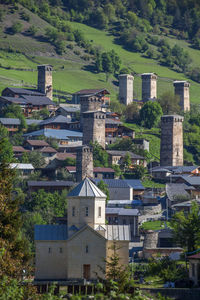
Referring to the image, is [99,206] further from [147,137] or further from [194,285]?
[147,137]

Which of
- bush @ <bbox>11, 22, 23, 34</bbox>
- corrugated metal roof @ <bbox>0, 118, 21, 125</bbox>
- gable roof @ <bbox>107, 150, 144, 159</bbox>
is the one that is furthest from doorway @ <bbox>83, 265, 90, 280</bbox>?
bush @ <bbox>11, 22, 23, 34</bbox>

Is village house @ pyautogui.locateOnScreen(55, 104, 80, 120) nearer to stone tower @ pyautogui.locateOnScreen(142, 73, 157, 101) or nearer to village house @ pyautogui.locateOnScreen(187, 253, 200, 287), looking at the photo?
stone tower @ pyautogui.locateOnScreen(142, 73, 157, 101)

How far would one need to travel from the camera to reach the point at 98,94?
461ft

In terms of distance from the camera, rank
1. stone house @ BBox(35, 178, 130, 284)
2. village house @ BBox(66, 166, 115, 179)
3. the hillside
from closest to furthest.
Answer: stone house @ BBox(35, 178, 130, 284)
village house @ BBox(66, 166, 115, 179)
the hillside

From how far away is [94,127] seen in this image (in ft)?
393

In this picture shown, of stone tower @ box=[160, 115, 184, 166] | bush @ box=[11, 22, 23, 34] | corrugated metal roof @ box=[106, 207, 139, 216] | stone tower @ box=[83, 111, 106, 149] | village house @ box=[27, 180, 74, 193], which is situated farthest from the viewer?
bush @ box=[11, 22, 23, 34]

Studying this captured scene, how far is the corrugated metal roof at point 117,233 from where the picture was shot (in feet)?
213

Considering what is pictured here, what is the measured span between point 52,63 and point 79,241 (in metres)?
115

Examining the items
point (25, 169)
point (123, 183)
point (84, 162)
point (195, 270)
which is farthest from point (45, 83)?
point (195, 270)

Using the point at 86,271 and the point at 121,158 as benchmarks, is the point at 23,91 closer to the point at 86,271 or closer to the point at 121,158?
the point at 121,158

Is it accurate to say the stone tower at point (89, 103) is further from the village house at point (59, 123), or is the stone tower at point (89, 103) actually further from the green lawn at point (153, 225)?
the green lawn at point (153, 225)

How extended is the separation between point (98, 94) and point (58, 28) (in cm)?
5879

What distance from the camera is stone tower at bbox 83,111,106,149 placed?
119625mm

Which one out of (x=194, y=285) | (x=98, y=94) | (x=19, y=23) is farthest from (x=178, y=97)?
(x=194, y=285)
